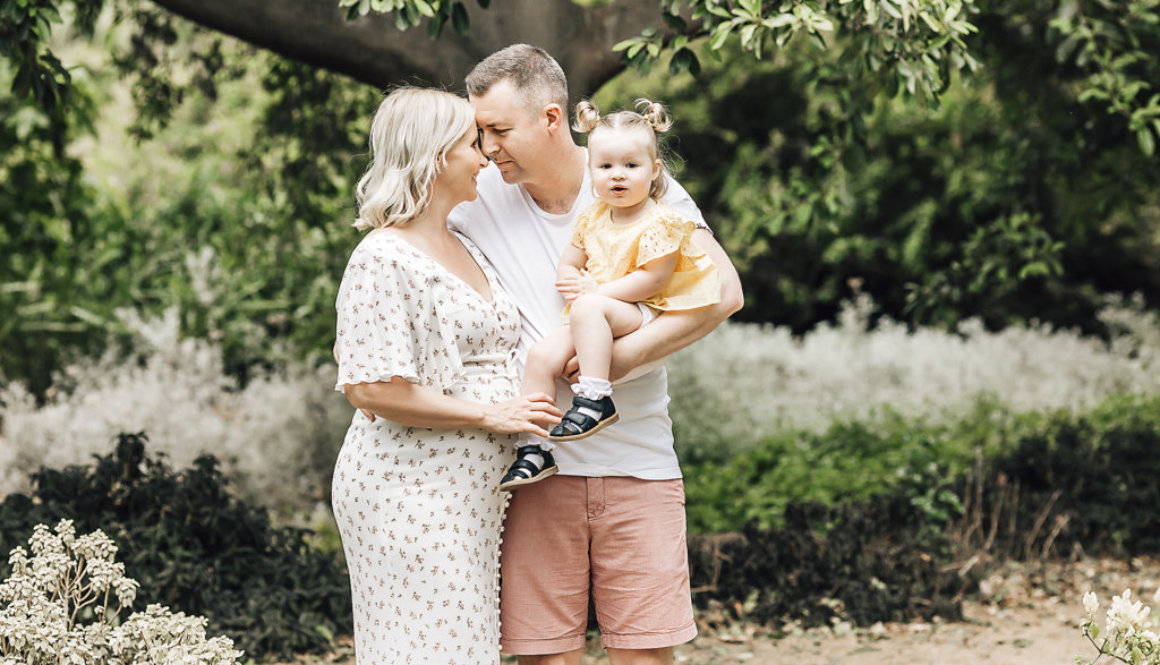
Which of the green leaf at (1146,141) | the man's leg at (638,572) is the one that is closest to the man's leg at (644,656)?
the man's leg at (638,572)

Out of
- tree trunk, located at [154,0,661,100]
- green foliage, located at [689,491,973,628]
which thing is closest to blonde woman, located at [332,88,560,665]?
tree trunk, located at [154,0,661,100]

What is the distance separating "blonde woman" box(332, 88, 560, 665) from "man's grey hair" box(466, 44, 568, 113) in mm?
183

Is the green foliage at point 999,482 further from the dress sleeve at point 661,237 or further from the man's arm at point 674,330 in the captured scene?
the dress sleeve at point 661,237

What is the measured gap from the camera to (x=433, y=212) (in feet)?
8.30

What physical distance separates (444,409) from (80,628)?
1102mm

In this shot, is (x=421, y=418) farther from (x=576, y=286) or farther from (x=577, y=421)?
(x=576, y=286)

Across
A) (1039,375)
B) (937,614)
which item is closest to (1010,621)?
(937,614)

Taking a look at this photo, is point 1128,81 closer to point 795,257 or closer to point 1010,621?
point 1010,621

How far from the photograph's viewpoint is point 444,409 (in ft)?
7.87

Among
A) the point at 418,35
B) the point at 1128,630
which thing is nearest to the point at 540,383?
the point at 1128,630

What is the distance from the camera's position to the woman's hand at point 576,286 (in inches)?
101

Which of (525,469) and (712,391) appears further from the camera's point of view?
(712,391)

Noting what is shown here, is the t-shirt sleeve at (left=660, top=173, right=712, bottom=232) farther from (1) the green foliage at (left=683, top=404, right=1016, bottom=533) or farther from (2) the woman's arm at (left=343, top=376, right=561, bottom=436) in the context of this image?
(1) the green foliage at (left=683, top=404, right=1016, bottom=533)

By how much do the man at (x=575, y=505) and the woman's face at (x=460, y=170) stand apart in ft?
0.47
